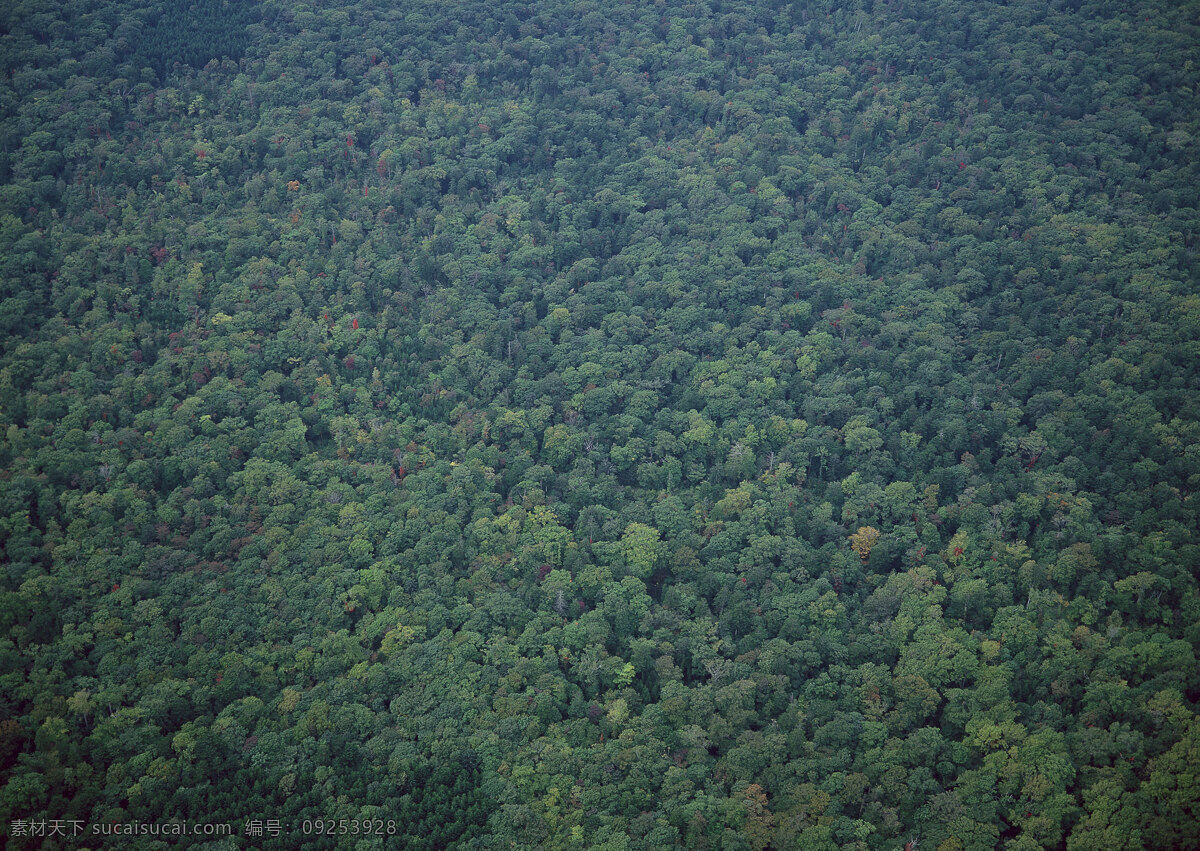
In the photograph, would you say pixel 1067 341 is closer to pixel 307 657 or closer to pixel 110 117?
pixel 307 657

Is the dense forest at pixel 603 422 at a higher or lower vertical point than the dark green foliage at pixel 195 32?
lower

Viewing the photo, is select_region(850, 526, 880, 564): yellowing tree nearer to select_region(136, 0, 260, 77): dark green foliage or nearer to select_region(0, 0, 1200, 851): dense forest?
select_region(0, 0, 1200, 851): dense forest

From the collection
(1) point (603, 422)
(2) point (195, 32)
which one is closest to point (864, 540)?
(1) point (603, 422)

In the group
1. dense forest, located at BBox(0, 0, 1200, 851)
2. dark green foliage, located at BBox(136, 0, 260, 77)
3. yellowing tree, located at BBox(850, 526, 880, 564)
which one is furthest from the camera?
dark green foliage, located at BBox(136, 0, 260, 77)

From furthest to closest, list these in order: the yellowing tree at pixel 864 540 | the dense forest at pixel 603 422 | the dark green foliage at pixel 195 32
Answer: the dark green foliage at pixel 195 32, the yellowing tree at pixel 864 540, the dense forest at pixel 603 422

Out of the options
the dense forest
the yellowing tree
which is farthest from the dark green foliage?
the yellowing tree

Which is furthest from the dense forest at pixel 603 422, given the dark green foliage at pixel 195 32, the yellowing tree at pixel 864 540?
the dark green foliage at pixel 195 32

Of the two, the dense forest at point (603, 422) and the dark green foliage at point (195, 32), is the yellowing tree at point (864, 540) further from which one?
the dark green foliage at point (195, 32)

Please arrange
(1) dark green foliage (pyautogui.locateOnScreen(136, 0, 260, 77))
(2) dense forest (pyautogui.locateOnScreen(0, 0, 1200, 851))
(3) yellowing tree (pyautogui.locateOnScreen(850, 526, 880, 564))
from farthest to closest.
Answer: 1. (1) dark green foliage (pyautogui.locateOnScreen(136, 0, 260, 77))
2. (3) yellowing tree (pyautogui.locateOnScreen(850, 526, 880, 564))
3. (2) dense forest (pyautogui.locateOnScreen(0, 0, 1200, 851))
